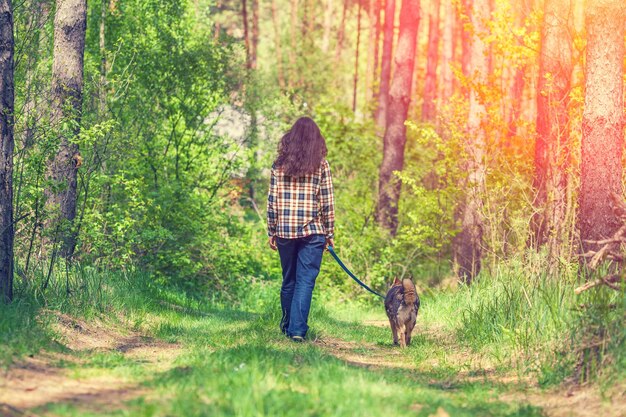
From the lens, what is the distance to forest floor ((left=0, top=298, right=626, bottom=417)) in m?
5.10

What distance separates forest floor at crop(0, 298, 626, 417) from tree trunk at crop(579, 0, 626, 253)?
6.72 ft

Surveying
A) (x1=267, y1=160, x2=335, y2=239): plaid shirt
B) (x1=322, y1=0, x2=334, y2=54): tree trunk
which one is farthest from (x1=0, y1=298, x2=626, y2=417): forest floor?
(x1=322, y1=0, x2=334, y2=54): tree trunk

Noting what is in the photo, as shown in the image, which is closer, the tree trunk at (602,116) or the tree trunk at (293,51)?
the tree trunk at (602,116)

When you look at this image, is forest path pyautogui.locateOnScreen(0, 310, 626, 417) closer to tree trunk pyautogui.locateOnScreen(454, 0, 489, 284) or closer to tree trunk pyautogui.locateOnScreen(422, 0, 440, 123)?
tree trunk pyautogui.locateOnScreen(454, 0, 489, 284)

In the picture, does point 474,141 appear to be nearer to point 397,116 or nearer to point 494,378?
point 397,116

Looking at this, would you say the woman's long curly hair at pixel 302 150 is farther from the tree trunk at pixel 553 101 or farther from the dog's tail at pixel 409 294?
the tree trunk at pixel 553 101

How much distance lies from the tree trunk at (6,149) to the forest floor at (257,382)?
2.29 feet

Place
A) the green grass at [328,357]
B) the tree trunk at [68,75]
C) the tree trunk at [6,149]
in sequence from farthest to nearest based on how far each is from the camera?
the tree trunk at [68,75]
the tree trunk at [6,149]
the green grass at [328,357]

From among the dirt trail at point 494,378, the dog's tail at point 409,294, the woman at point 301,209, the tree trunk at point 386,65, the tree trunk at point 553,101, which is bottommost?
the dirt trail at point 494,378

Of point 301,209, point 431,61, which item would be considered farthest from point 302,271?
point 431,61

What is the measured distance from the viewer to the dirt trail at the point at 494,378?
575 cm

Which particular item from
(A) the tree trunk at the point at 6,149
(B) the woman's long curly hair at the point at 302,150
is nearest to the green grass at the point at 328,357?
(A) the tree trunk at the point at 6,149

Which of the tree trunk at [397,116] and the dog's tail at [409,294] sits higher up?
the tree trunk at [397,116]

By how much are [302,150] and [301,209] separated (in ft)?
1.98
